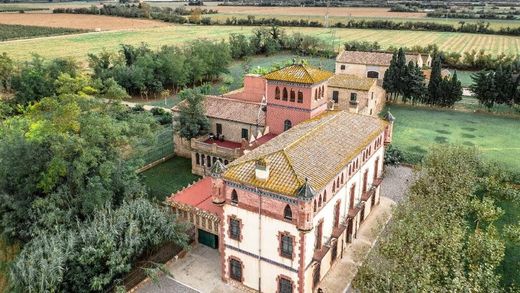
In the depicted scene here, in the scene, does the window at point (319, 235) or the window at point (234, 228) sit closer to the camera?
the window at point (319, 235)

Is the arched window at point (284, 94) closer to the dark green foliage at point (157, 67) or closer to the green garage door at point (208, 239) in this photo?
the green garage door at point (208, 239)

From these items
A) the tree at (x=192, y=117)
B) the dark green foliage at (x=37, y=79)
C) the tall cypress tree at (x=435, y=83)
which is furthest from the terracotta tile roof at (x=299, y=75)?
the dark green foliage at (x=37, y=79)

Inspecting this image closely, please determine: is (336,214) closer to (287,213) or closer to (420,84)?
(287,213)

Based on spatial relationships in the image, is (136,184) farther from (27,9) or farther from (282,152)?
(27,9)

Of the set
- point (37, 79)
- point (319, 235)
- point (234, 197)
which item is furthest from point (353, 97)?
point (37, 79)

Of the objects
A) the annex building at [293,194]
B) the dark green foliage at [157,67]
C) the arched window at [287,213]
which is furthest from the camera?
the dark green foliage at [157,67]
